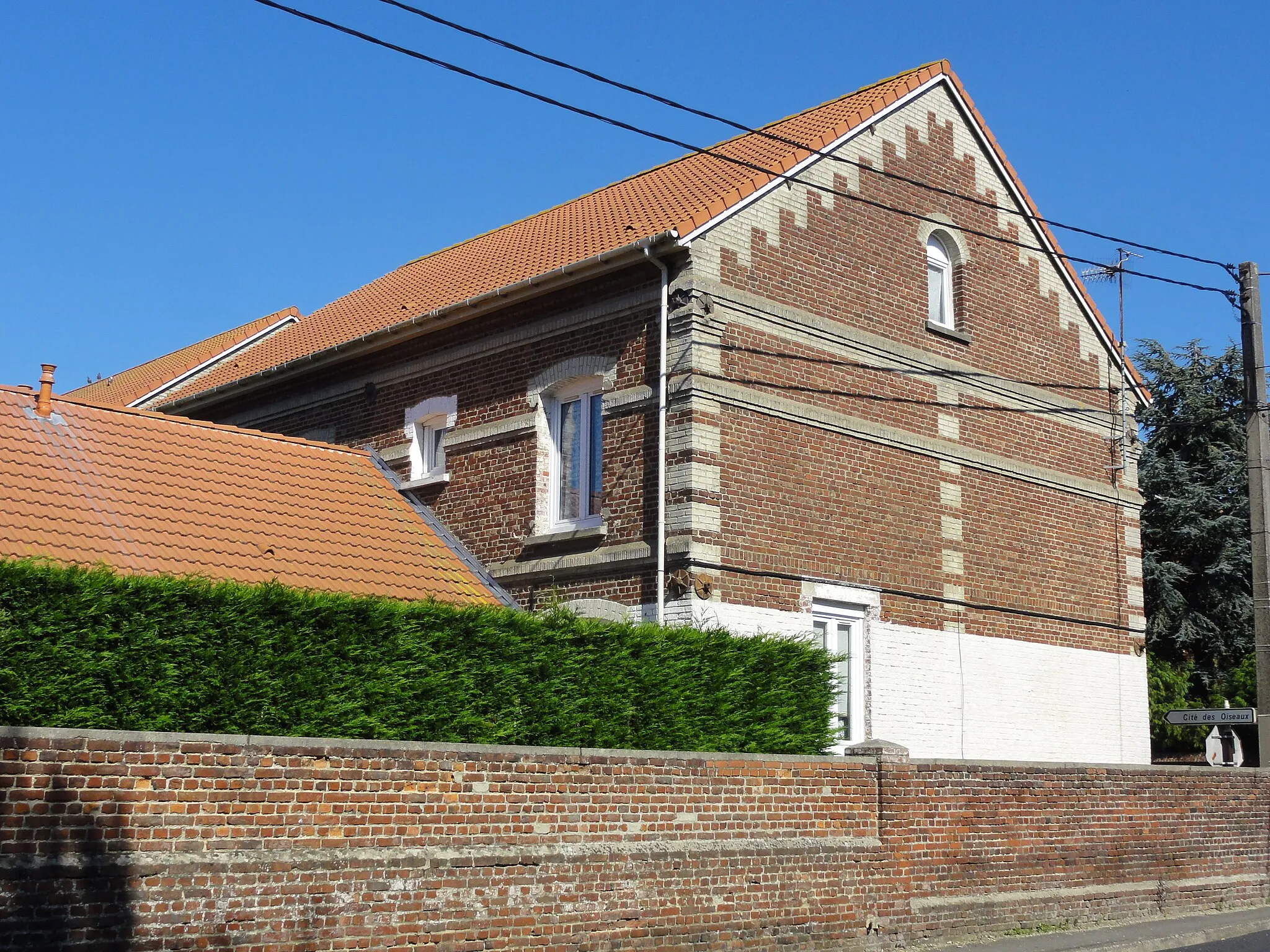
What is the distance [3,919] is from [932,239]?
1570 centimetres

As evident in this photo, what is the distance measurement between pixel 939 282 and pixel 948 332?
109 cm

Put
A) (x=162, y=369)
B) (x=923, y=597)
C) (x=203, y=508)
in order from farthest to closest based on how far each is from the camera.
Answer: (x=162, y=369) < (x=923, y=597) < (x=203, y=508)

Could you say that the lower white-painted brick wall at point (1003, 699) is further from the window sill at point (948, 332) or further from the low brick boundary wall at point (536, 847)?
the window sill at point (948, 332)

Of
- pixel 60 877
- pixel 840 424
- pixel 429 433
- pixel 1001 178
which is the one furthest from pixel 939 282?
pixel 60 877

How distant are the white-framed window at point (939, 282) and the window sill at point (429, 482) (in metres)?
7.21

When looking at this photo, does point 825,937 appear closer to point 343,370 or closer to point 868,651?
point 868,651

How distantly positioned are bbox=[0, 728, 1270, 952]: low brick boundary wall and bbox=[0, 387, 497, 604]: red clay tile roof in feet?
14.4

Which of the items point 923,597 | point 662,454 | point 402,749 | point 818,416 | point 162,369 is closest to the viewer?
point 402,749

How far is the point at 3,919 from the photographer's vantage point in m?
8.00

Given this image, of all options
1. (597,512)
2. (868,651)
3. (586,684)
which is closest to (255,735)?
(586,684)

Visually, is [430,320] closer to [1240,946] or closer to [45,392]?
[45,392]

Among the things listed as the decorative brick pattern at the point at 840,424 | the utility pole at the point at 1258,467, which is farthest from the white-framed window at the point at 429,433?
the utility pole at the point at 1258,467

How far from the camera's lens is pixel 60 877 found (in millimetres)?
8297

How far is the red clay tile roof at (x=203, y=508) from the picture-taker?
44.9 ft
